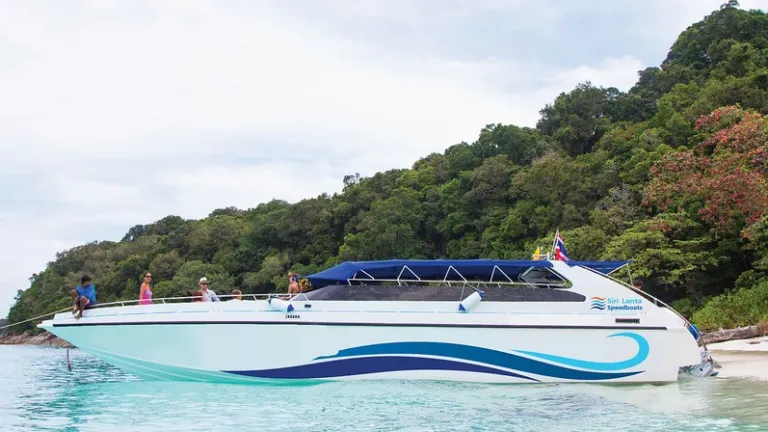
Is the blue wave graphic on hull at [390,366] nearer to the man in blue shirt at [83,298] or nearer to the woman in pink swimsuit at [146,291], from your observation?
the woman in pink swimsuit at [146,291]

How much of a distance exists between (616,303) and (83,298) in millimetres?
8423

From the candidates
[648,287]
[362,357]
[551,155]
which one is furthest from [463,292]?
[551,155]

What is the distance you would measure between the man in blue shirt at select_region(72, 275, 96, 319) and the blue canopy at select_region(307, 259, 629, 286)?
12.0 feet

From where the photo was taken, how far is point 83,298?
1091 cm

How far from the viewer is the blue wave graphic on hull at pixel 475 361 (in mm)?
9930

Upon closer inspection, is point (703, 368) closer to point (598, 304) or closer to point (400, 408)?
point (598, 304)

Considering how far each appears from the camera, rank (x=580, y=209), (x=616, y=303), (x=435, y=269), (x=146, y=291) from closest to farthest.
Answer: (x=616, y=303), (x=435, y=269), (x=146, y=291), (x=580, y=209)

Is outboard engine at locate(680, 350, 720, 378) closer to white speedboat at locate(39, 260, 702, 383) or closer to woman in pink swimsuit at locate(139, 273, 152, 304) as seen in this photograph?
white speedboat at locate(39, 260, 702, 383)

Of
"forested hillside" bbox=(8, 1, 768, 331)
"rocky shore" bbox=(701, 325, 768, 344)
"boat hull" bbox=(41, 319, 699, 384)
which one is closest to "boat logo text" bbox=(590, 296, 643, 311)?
→ "boat hull" bbox=(41, 319, 699, 384)

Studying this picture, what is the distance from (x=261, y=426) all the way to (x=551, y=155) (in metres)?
33.3

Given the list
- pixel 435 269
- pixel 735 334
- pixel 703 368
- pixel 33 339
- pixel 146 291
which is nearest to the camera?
pixel 703 368

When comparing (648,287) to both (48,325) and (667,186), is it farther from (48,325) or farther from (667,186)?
(48,325)

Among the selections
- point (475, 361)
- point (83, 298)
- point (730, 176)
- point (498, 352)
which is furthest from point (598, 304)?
point (730, 176)

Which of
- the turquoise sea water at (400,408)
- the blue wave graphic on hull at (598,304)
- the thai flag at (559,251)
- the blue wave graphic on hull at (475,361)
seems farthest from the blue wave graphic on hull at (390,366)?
the thai flag at (559,251)
